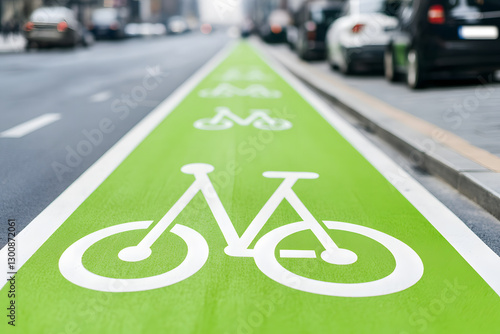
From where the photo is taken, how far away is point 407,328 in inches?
108

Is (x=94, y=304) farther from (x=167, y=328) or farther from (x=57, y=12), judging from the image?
(x=57, y=12)

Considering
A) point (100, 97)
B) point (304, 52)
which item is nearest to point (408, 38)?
point (100, 97)

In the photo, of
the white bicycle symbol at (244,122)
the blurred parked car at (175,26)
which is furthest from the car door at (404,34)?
the blurred parked car at (175,26)

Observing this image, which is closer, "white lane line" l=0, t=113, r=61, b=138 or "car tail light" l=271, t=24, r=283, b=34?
"white lane line" l=0, t=113, r=61, b=138

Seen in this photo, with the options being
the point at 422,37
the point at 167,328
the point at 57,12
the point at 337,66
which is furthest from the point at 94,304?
the point at 57,12

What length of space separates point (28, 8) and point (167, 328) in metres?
51.8

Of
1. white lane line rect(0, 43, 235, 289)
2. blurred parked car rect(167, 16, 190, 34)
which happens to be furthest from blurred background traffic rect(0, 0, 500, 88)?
blurred parked car rect(167, 16, 190, 34)

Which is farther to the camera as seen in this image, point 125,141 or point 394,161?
point 125,141

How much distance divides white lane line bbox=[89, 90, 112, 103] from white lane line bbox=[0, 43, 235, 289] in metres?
2.22

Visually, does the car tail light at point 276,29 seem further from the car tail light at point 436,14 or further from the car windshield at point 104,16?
the car tail light at point 436,14

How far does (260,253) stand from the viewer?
3562 mm

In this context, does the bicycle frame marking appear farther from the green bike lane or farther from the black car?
the black car

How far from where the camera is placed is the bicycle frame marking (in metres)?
3.60

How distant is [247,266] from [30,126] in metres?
5.57
